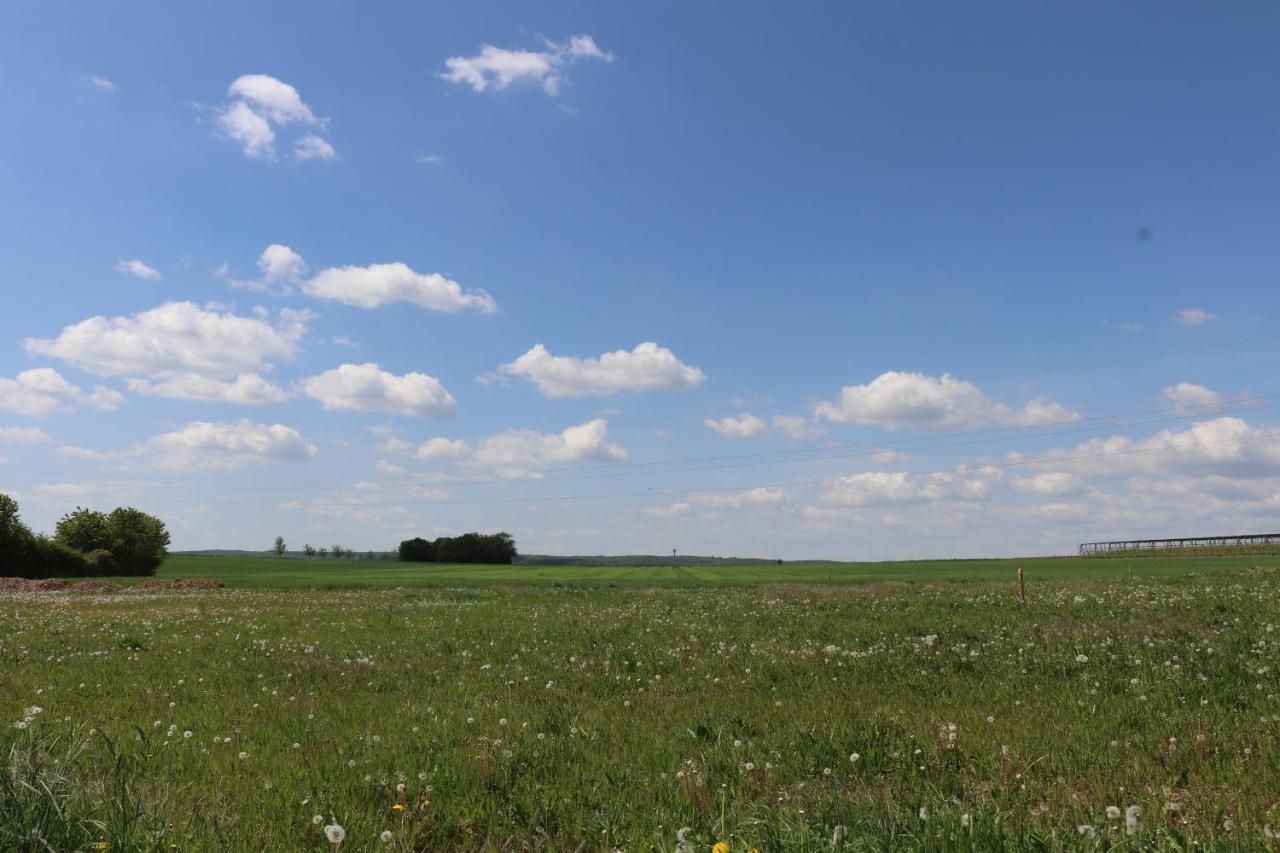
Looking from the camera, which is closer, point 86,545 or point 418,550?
point 86,545

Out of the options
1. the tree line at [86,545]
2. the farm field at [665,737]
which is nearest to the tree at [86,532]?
the tree line at [86,545]

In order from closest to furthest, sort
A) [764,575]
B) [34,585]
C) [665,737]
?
[665,737], [34,585], [764,575]

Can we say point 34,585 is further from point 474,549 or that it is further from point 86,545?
point 474,549

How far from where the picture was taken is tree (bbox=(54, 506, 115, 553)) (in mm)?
93812

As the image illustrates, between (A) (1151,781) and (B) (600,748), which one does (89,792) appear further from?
(A) (1151,781)

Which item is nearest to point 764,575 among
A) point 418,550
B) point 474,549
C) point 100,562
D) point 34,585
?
point 34,585

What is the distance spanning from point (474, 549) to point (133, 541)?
6757 cm

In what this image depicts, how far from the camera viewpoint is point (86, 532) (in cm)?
9562

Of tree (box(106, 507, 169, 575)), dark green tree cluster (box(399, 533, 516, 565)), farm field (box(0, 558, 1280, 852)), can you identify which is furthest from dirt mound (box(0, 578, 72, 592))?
dark green tree cluster (box(399, 533, 516, 565))

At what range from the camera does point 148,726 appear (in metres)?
8.71

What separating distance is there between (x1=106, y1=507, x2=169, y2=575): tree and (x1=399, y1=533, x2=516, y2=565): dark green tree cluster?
209ft

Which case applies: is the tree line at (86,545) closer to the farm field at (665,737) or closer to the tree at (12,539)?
the tree at (12,539)

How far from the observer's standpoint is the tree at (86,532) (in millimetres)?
93812

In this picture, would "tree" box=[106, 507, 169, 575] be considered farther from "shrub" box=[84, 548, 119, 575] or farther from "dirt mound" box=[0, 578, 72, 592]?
"dirt mound" box=[0, 578, 72, 592]
